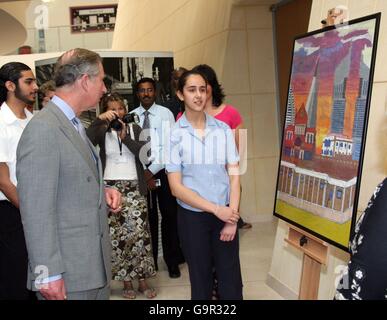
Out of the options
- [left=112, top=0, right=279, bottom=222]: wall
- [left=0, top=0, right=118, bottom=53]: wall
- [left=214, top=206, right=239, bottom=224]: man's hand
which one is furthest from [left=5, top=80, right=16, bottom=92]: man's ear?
[left=0, top=0, right=118, bottom=53]: wall

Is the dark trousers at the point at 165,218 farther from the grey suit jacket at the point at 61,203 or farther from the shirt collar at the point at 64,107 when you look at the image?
the shirt collar at the point at 64,107

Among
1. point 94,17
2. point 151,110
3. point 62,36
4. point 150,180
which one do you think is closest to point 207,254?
point 150,180

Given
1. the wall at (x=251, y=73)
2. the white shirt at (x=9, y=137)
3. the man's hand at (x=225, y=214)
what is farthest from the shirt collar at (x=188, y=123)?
the wall at (x=251, y=73)

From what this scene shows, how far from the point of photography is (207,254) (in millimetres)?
2492

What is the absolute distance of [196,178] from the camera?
8.05ft

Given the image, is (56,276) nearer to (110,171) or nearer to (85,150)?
(85,150)

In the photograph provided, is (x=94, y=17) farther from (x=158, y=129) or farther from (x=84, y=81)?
(x=84, y=81)

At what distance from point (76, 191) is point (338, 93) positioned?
54.3 inches

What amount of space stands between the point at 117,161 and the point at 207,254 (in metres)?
1.13

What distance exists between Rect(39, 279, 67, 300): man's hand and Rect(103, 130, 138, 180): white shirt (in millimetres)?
1682

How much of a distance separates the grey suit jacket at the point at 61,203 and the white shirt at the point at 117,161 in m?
1.45

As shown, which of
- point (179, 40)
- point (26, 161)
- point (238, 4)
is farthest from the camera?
point (179, 40)
